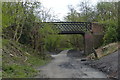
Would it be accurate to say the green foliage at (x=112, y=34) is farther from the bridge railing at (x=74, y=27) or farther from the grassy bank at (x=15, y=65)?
the grassy bank at (x=15, y=65)

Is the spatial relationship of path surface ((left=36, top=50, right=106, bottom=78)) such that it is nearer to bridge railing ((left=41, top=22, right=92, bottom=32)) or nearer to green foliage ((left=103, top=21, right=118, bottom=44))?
green foliage ((left=103, top=21, right=118, bottom=44))

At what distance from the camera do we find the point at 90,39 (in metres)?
28.5

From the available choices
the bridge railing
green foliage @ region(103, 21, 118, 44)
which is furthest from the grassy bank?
green foliage @ region(103, 21, 118, 44)

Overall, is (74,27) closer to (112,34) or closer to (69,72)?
(112,34)

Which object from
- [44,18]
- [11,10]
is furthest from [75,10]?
[11,10]

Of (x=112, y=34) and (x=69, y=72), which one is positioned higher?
(x=112, y=34)

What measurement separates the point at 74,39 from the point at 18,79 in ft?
107

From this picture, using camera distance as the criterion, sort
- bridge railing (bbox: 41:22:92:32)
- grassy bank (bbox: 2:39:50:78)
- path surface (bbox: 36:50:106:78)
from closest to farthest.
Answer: grassy bank (bbox: 2:39:50:78) < path surface (bbox: 36:50:106:78) < bridge railing (bbox: 41:22:92:32)

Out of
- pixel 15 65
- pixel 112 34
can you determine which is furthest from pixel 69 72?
pixel 112 34

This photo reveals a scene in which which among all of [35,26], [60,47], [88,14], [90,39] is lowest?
[60,47]

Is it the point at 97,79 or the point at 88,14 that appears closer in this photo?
the point at 97,79

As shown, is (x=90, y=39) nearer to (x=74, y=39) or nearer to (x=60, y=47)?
(x=74, y=39)

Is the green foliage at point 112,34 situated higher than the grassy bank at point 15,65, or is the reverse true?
the green foliage at point 112,34

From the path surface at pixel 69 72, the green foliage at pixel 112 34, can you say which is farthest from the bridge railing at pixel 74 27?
the path surface at pixel 69 72
